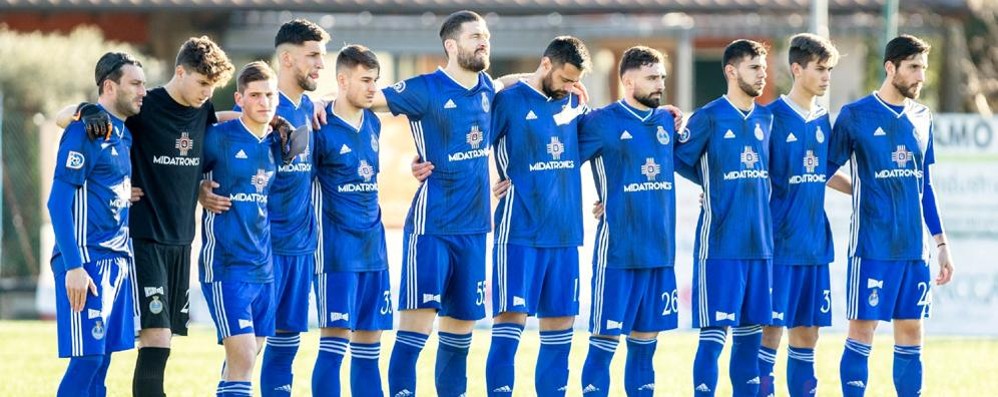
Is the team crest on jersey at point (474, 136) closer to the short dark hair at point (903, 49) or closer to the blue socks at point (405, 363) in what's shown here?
the blue socks at point (405, 363)

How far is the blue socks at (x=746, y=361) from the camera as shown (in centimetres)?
969

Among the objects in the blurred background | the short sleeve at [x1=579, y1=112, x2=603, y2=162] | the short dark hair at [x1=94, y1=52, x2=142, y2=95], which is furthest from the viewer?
the blurred background

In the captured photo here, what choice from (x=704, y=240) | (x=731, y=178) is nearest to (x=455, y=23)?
(x=731, y=178)

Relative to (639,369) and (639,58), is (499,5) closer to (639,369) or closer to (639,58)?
(639,58)

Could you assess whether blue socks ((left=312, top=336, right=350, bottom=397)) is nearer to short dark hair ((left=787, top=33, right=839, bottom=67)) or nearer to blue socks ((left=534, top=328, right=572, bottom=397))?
blue socks ((left=534, top=328, right=572, bottom=397))

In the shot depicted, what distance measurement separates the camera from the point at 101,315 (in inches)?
322

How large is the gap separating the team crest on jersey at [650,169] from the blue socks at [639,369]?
0.95 metres

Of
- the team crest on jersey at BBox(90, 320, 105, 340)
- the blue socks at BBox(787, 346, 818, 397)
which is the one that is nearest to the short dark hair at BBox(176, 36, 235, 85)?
the team crest on jersey at BBox(90, 320, 105, 340)

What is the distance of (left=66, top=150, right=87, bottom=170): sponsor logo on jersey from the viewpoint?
Answer: 809cm

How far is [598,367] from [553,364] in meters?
0.27

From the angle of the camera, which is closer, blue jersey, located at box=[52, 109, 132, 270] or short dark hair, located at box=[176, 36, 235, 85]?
blue jersey, located at box=[52, 109, 132, 270]

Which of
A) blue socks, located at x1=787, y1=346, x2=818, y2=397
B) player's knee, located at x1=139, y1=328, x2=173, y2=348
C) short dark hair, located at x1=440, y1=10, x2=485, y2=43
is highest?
short dark hair, located at x1=440, y1=10, x2=485, y2=43

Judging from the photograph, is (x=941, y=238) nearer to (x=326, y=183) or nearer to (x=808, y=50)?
(x=808, y=50)

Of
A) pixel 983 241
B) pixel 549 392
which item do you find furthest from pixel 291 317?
pixel 983 241
